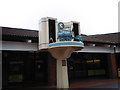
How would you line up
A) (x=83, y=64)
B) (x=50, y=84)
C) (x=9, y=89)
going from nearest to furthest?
(x=9, y=89) → (x=50, y=84) → (x=83, y=64)

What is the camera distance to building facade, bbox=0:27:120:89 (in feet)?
48.4

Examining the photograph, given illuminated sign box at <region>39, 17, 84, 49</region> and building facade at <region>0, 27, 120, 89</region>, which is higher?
Result: illuminated sign box at <region>39, 17, 84, 49</region>

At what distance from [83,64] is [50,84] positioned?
7431 mm

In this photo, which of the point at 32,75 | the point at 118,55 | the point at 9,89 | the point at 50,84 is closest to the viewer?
the point at 9,89

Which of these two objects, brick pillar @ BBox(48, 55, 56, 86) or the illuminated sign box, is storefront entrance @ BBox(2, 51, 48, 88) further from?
the illuminated sign box

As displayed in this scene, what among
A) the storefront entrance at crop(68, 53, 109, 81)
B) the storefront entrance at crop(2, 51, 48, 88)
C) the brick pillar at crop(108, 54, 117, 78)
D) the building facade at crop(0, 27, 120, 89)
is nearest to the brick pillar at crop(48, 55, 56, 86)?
the building facade at crop(0, 27, 120, 89)

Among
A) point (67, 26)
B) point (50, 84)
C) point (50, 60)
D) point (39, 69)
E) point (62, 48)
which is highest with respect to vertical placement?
point (67, 26)

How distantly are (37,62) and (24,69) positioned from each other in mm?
1733

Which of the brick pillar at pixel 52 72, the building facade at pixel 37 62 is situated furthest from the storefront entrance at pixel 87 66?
the brick pillar at pixel 52 72

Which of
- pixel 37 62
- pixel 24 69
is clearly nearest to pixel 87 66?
pixel 37 62

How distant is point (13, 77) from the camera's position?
56.2ft

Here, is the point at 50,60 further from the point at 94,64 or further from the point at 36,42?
the point at 94,64

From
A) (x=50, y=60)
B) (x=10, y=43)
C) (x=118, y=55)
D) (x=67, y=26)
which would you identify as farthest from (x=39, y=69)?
(x=118, y=55)

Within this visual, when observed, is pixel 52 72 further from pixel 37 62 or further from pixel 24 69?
pixel 24 69
